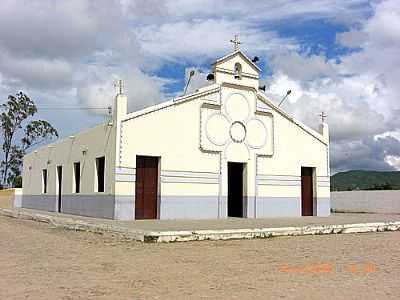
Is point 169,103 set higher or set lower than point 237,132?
higher

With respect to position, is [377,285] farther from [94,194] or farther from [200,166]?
[94,194]

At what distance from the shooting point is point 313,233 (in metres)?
17.6

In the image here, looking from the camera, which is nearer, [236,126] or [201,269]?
[201,269]

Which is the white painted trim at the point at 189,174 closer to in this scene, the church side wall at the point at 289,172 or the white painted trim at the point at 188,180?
the white painted trim at the point at 188,180

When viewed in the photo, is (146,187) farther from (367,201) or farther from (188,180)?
(367,201)

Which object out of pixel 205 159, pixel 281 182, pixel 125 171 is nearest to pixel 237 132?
pixel 205 159

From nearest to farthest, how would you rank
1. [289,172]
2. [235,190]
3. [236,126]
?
[236,126], [235,190], [289,172]

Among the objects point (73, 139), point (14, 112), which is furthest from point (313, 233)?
point (14, 112)

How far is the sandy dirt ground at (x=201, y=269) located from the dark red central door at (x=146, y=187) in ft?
20.7

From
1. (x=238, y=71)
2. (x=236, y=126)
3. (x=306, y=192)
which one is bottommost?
(x=306, y=192)

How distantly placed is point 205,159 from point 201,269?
13.7m

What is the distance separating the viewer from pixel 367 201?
117 ft

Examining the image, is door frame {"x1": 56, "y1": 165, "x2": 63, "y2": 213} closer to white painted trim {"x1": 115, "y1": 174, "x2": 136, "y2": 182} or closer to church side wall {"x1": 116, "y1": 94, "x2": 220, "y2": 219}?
white painted trim {"x1": 115, "y1": 174, "x2": 136, "y2": 182}

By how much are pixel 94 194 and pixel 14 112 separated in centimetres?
3976
